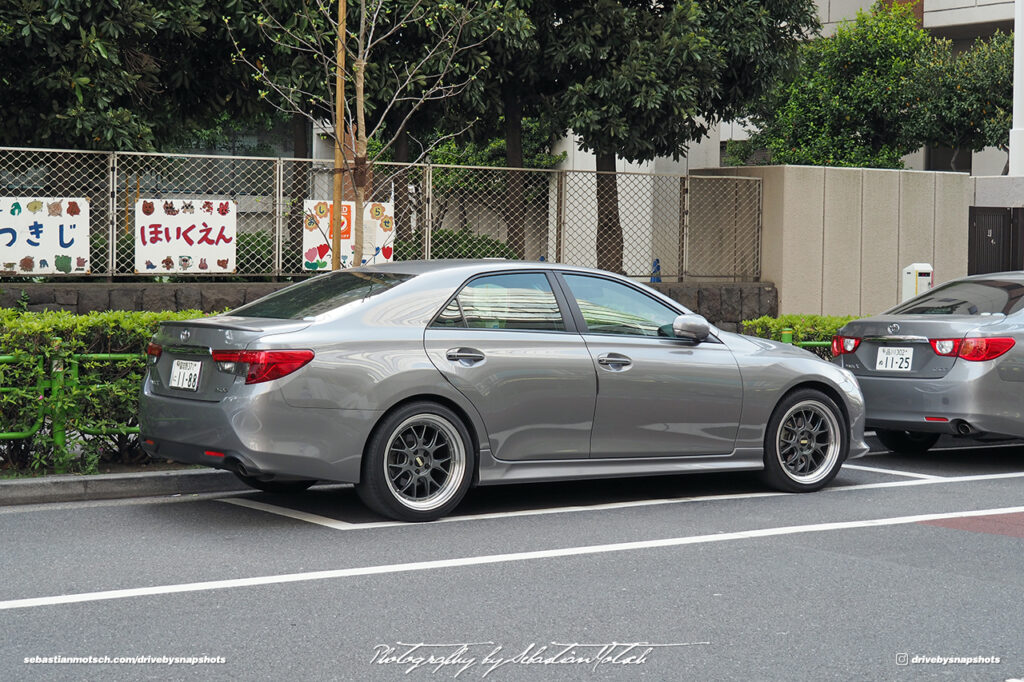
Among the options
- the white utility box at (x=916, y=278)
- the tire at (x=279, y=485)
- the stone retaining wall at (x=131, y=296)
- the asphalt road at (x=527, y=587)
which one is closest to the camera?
the asphalt road at (x=527, y=587)

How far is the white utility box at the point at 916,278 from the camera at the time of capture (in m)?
15.5

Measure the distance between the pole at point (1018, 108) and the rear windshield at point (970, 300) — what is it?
11606mm

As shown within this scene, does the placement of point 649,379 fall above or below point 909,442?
above

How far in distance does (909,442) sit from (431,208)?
5675 mm

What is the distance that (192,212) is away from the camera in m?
12.7

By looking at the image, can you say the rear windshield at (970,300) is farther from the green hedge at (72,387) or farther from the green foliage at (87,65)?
the green foliage at (87,65)

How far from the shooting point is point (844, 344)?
1048 cm

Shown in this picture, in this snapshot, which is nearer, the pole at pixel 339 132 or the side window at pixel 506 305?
the side window at pixel 506 305

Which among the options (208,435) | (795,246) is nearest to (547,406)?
(208,435)

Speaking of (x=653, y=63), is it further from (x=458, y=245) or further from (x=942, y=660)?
(x=942, y=660)

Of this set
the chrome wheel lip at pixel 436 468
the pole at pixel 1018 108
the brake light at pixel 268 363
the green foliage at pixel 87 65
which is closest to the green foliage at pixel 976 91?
the pole at pixel 1018 108

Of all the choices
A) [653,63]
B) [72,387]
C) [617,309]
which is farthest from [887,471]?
[653,63]

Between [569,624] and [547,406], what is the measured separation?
94.2 inches

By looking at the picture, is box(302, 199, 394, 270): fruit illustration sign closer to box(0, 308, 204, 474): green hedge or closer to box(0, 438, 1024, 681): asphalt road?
box(0, 308, 204, 474): green hedge
